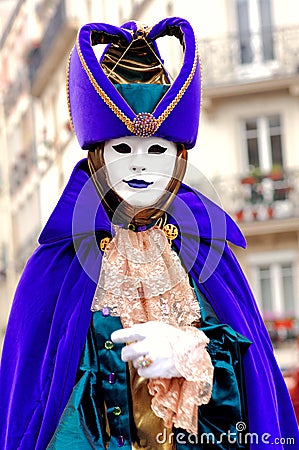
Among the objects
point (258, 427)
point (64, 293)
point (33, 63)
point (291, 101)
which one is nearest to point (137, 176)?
point (64, 293)

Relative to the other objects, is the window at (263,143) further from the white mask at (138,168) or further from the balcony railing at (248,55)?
the white mask at (138,168)

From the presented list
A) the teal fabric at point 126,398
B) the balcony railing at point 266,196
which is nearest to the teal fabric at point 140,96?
the teal fabric at point 126,398

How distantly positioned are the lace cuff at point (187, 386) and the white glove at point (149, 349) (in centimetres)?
3

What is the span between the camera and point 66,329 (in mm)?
5332

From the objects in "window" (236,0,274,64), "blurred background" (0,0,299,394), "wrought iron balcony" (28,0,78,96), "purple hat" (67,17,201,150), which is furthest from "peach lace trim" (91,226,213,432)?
"wrought iron balcony" (28,0,78,96)

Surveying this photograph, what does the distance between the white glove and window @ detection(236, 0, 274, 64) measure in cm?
2028

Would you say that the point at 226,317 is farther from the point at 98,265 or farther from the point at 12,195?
the point at 12,195

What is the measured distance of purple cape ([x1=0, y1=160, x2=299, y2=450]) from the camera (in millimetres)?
5270

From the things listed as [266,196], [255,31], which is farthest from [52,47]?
[266,196]

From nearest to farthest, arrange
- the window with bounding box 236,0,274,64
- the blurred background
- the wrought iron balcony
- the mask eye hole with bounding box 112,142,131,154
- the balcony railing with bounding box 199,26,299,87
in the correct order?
A: the mask eye hole with bounding box 112,142,131,154 < the blurred background < the balcony railing with bounding box 199,26,299,87 < the window with bounding box 236,0,274,64 < the wrought iron balcony

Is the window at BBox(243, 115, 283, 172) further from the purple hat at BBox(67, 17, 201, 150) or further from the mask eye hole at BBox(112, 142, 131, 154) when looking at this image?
the mask eye hole at BBox(112, 142, 131, 154)

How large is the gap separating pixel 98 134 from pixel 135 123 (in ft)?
0.54

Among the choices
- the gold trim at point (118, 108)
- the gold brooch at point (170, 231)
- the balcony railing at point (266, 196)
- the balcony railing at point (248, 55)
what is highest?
the balcony railing at point (248, 55)

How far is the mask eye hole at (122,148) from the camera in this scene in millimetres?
5379
